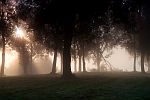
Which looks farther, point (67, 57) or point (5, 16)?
point (5, 16)

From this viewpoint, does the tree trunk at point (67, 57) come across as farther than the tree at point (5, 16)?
No

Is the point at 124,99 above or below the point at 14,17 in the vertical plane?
below

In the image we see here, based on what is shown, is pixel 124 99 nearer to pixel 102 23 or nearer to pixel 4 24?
pixel 102 23

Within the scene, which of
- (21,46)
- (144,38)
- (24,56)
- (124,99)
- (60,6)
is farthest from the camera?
(24,56)

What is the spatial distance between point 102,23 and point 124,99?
27.8m

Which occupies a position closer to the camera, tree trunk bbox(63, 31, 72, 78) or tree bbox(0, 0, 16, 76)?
tree trunk bbox(63, 31, 72, 78)

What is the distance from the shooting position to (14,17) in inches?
2633

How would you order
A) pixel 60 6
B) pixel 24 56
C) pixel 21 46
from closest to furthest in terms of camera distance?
pixel 60 6 < pixel 21 46 < pixel 24 56

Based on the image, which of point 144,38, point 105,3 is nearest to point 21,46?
point 144,38

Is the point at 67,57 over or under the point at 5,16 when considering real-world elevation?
under

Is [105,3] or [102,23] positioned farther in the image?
[102,23]

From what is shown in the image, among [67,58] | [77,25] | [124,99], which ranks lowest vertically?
[124,99]

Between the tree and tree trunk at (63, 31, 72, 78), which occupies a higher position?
the tree

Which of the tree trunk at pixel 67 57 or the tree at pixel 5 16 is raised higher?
the tree at pixel 5 16
